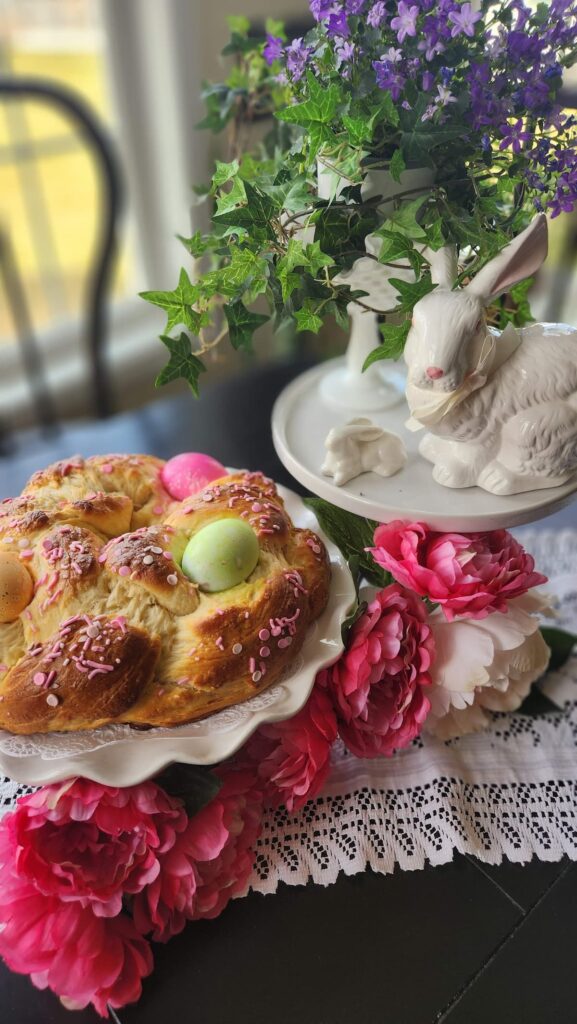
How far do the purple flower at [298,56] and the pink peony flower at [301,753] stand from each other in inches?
20.2

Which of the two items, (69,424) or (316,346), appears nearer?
(316,346)

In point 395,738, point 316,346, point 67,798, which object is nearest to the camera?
point 67,798

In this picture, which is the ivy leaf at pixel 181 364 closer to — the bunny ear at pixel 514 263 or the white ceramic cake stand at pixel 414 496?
the white ceramic cake stand at pixel 414 496

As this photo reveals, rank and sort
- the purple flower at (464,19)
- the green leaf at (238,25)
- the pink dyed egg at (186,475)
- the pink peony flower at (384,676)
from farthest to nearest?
the green leaf at (238,25)
the pink dyed egg at (186,475)
the pink peony flower at (384,676)
the purple flower at (464,19)

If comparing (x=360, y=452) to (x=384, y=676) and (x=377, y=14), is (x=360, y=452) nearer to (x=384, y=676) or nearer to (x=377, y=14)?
(x=384, y=676)

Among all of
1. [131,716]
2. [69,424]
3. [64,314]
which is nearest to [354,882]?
[131,716]

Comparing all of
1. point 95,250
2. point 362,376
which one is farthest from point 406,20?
point 95,250

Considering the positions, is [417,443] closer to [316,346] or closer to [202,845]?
[202,845]

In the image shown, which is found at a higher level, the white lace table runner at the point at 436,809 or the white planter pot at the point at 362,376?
the white planter pot at the point at 362,376

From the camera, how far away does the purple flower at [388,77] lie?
533 millimetres

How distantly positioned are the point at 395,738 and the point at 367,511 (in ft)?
0.66

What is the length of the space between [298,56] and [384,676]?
0.52 meters

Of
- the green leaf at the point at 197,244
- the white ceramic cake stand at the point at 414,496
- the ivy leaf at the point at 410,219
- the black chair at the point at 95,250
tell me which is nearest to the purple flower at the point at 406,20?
the ivy leaf at the point at 410,219

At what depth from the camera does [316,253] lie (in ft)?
1.86
